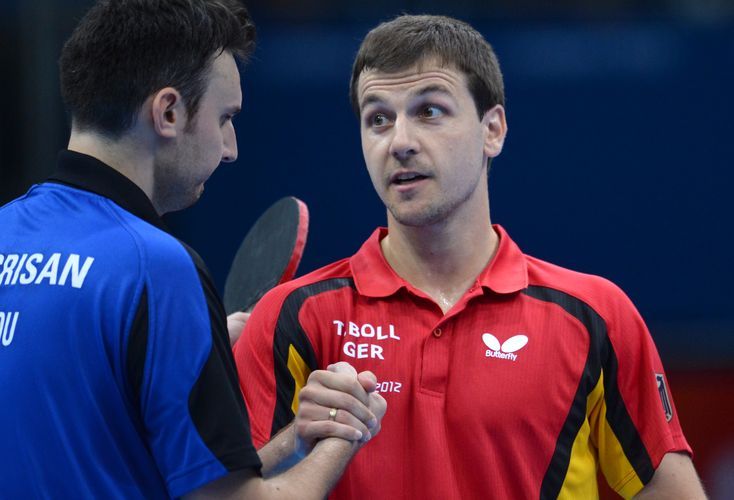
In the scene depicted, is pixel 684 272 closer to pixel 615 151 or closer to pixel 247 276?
pixel 615 151

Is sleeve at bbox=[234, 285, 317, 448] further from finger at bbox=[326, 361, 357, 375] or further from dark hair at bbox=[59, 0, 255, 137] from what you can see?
dark hair at bbox=[59, 0, 255, 137]

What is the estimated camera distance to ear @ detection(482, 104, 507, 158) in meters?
3.38

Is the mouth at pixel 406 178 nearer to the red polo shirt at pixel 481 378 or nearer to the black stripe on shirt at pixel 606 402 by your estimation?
the red polo shirt at pixel 481 378

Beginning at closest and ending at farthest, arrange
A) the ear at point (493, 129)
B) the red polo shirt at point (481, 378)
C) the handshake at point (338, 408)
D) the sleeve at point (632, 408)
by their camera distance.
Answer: the handshake at point (338, 408), the red polo shirt at point (481, 378), the sleeve at point (632, 408), the ear at point (493, 129)

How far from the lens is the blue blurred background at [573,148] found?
7016 mm

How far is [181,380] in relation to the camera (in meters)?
2.30

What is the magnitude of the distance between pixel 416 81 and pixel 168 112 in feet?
2.96

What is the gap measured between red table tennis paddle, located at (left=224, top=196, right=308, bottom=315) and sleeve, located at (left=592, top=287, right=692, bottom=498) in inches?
36.4

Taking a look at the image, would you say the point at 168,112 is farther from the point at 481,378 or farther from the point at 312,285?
the point at 481,378

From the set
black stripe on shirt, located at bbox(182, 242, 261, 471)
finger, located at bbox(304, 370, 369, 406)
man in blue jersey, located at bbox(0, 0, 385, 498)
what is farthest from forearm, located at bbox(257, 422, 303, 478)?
black stripe on shirt, located at bbox(182, 242, 261, 471)

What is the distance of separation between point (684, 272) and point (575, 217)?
733mm

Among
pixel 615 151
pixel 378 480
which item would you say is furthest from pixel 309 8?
pixel 378 480

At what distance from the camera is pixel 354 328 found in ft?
10.2

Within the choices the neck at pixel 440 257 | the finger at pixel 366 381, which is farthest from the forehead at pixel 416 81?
the finger at pixel 366 381
